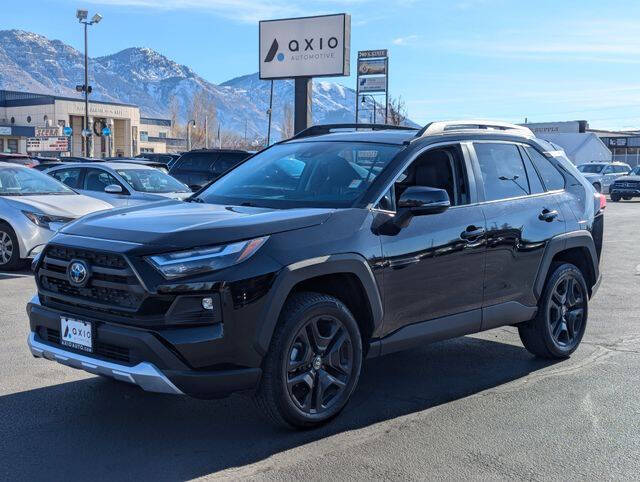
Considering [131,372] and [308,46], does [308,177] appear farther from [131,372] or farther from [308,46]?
[308,46]

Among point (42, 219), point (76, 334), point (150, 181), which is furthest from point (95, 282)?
point (150, 181)

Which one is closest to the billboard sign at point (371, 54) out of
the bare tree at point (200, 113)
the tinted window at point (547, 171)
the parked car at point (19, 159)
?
the parked car at point (19, 159)

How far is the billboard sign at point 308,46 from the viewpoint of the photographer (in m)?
26.1

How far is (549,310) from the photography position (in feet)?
20.1

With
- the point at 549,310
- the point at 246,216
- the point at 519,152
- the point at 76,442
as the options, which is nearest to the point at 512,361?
the point at 549,310

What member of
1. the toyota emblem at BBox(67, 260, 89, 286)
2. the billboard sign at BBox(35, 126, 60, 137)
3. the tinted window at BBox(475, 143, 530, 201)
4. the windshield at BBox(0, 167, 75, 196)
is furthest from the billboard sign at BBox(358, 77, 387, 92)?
the toyota emblem at BBox(67, 260, 89, 286)

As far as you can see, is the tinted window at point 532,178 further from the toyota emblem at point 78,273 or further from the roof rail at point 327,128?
the toyota emblem at point 78,273

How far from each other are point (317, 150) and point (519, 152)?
1763 mm

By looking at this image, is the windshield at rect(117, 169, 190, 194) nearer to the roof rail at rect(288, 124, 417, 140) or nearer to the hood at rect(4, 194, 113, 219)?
the hood at rect(4, 194, 113, 219)

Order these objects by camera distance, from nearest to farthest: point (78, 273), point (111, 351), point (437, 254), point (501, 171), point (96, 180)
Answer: point (111, 351) < point (78, 273) < point (437, 254) < point (501, 171) < point (96, 180)

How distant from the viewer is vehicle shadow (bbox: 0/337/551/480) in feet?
13.1

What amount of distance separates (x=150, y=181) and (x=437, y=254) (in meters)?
9.28

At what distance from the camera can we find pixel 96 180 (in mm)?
13289

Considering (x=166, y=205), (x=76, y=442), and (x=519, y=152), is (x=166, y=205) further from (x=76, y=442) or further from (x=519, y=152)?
(x=519, y=152)
